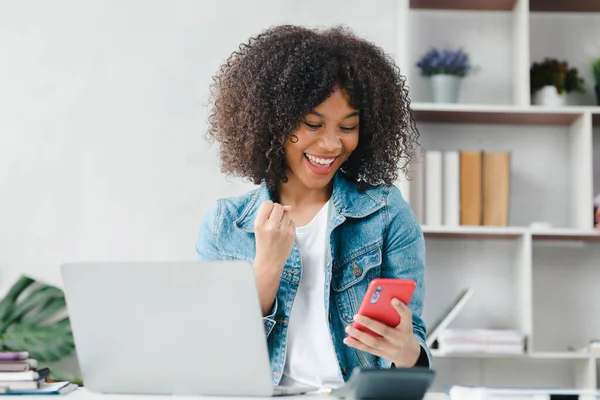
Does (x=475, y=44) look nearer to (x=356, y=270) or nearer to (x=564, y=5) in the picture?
(x=564, y=5)

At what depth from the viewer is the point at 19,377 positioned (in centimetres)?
126

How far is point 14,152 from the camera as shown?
119 inches

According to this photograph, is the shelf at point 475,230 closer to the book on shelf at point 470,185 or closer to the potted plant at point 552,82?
the book on shelf at point 470,185

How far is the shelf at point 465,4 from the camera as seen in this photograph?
2.94m

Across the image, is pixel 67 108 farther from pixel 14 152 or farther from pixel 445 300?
pixel 445 300

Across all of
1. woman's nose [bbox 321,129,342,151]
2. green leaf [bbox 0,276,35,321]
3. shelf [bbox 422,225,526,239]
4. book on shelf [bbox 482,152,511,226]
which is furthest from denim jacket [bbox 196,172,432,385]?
green leaf [bbox 0,276,35,321]

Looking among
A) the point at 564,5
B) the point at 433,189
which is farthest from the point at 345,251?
the point at 564,5

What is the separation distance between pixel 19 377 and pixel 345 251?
2.24 feet

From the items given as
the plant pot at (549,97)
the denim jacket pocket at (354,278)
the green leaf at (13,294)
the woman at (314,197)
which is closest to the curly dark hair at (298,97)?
the woman at (314,197)

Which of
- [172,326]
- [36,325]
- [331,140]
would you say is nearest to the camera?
[172,326]

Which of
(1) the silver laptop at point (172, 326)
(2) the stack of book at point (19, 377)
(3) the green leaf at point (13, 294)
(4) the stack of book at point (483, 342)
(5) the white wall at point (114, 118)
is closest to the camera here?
(1) the silver laptop at point (172, 326)

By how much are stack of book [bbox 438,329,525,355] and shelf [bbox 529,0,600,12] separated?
1185 millimetres

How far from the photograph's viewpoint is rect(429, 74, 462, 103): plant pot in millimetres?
2846

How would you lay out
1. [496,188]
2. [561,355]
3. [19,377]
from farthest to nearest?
[496,188] → [561,355] → [19,377]
